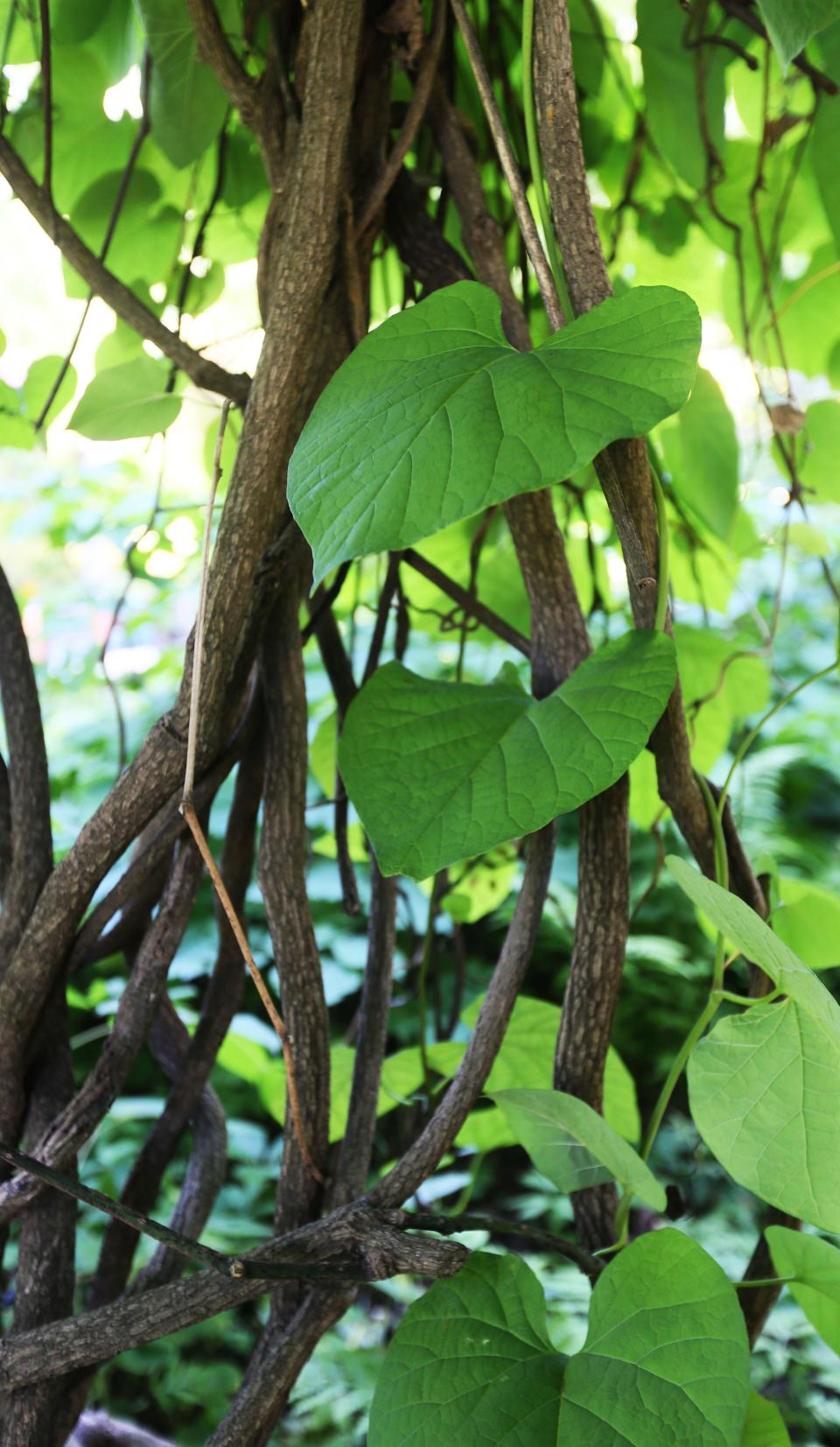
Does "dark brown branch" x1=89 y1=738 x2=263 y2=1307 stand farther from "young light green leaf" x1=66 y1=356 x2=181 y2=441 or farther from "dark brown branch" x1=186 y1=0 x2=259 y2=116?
"dark brown branch" x1=186 y1=0 x2=259 y2=116

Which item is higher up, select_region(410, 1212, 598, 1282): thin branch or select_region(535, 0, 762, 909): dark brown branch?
select_region(535, 0, 762, 909): dark brown branch

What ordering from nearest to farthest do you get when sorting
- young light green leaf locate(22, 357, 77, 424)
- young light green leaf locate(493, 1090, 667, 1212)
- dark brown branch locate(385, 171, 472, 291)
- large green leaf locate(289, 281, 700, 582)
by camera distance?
large green leaf locate(289, 281, 700, 582) → young light green leaf locate(493, 1090, 667, 1212) → dark brown branch locate(385, 171, 472, 291) → young light green leaf locate(22, 357, 77, 424)

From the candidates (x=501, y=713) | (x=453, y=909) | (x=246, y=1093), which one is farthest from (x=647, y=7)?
(x=246, y=1093)

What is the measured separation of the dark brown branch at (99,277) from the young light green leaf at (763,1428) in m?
0.50

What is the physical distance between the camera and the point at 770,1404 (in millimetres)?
428

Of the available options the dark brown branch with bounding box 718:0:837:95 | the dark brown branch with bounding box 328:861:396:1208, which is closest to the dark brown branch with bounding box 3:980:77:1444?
the dark brown branch with bounding box 328:861:396:1208

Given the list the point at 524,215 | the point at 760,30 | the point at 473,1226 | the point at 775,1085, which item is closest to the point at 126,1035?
the point at 473,1226

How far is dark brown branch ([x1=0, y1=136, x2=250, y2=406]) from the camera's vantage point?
48 centimetres

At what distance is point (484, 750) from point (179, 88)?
39 cm

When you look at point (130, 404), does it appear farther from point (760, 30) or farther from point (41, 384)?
point (760, 30)

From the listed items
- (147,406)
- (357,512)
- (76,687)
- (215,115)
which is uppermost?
(76,687)

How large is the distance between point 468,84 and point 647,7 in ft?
0.40

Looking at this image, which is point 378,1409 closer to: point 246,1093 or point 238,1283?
point 238,1283

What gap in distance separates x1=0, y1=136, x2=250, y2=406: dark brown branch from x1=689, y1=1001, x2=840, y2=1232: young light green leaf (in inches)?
14.4
